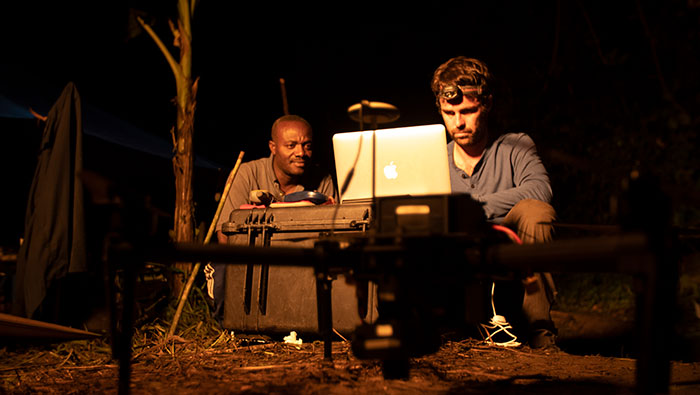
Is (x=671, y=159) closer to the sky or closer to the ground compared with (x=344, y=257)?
closer to the sky

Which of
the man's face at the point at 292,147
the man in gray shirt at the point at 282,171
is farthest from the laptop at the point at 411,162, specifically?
the man's face at the point at 292,147

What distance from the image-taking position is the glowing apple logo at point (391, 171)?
296cm

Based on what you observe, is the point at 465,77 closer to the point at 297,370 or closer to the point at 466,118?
the point at 466,118

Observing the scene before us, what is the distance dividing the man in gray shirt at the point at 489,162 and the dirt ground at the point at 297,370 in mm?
370

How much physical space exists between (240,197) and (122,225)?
8.77ft

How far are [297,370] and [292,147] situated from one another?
2.16 metres

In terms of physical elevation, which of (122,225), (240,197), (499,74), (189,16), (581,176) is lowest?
(122,225)

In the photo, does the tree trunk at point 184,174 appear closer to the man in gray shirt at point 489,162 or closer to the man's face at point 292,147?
the man's face at point 292,147

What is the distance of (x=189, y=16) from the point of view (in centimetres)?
525

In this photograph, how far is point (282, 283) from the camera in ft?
11.9

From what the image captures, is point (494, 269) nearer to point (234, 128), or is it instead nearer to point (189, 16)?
point (189, 16)

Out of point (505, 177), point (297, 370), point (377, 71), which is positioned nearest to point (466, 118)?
point (505, 177)

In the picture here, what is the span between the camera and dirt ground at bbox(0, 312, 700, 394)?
2.51 m

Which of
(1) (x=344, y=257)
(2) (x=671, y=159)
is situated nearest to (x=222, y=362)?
(1) (x=344, y=257)
